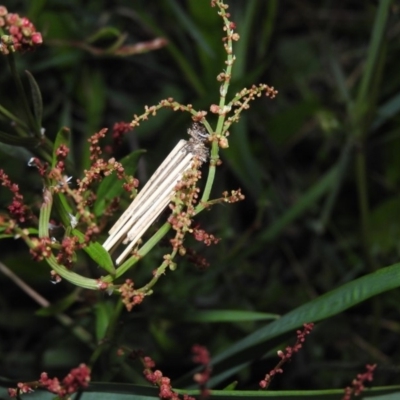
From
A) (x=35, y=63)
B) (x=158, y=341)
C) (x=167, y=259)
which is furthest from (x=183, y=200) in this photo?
(x=35, y=63)

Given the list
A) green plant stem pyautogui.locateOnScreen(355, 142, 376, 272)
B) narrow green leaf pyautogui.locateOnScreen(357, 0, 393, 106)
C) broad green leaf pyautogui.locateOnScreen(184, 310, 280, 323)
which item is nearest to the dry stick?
broad green leaf pyautogui.locateOnScreen(184, 310, 280, 323)

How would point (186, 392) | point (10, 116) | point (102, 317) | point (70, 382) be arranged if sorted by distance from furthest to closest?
→ point (102, 317)
point (10, 116)
point (186, 392)
point (70, 382)

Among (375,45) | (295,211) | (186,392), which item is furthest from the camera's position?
(295,211)

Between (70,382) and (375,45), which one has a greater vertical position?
(375,45)

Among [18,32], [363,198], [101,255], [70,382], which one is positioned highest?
Answer: [363,198]

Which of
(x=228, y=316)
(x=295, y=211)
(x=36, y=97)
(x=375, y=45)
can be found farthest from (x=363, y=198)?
(x=36, y=97)

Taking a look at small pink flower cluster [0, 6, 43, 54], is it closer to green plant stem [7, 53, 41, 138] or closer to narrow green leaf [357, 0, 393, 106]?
green plant stem [7, 53, 41, 138]

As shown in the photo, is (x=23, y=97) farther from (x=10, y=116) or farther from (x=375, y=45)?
(x=375, y=45)
